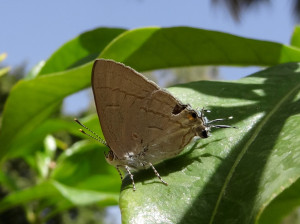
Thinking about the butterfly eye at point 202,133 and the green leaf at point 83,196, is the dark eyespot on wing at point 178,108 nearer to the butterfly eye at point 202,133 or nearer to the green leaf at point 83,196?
the butterfly eye at point 202,133

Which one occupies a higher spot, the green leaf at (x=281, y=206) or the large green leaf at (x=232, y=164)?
the large green leaf at (x=232, y=164)

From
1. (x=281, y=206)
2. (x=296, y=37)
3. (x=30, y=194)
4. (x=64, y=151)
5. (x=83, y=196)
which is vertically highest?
(x=296, y=37)

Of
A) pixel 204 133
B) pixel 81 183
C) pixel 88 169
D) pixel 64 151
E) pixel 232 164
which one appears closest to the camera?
pixel 232 164

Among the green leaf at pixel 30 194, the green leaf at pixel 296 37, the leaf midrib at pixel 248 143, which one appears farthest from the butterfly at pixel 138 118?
the green leaf at pixel 30 194

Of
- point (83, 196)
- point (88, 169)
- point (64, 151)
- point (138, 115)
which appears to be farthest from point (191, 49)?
point (64, 151)

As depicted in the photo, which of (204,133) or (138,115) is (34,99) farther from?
(204,133)

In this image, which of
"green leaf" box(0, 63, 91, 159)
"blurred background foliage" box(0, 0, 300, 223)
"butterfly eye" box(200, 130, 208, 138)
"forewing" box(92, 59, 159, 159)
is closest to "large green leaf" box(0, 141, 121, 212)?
"blurred background foliage" box(0, 0, 300, 223)

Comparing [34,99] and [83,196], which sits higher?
[34,99]
